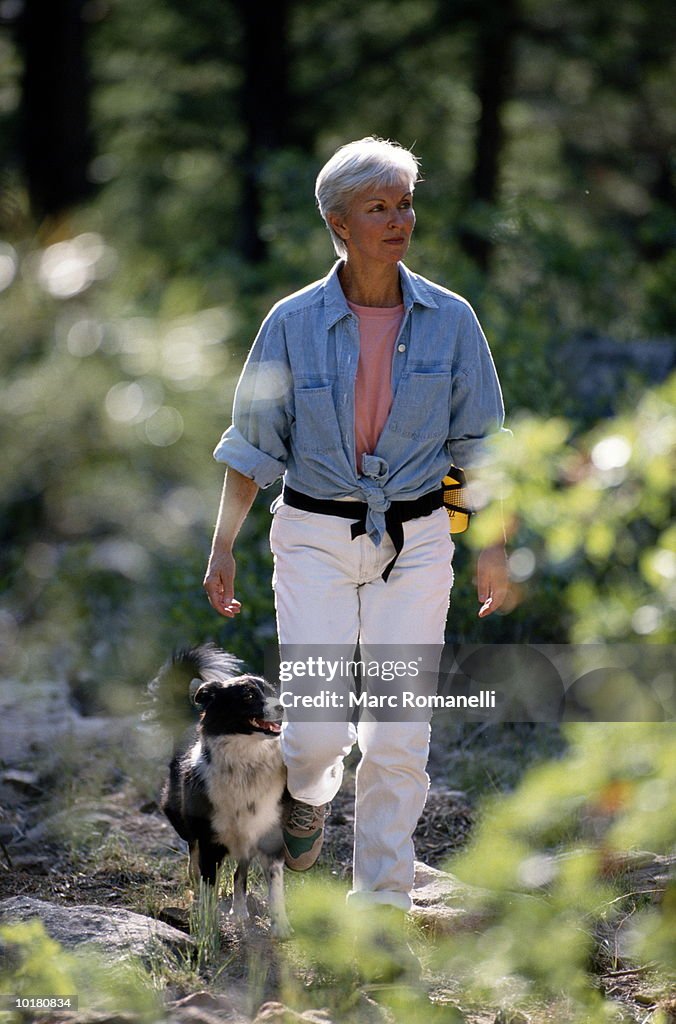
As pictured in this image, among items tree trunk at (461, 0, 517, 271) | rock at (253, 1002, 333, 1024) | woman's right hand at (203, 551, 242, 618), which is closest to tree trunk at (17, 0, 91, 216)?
woman's right hand at (203, 551, 242, 618)

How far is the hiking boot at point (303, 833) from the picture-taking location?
420 centimetres

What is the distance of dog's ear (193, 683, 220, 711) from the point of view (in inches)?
168

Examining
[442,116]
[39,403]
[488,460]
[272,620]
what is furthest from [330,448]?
[442,116]

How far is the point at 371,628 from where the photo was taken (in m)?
4.02

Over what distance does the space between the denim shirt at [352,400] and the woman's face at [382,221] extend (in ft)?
0.52

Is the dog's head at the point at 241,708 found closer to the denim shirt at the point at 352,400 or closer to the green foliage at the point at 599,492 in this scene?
the denim shirt at the point at 352,400

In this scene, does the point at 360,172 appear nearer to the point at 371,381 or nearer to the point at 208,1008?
the point at 371,381

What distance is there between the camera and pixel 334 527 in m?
3.98

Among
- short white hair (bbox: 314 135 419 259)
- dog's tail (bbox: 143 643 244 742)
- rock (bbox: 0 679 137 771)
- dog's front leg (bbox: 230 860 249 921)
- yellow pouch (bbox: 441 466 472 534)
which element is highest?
short white hair (bbox: 314 135 419 259)

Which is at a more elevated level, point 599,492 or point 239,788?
point 599,492

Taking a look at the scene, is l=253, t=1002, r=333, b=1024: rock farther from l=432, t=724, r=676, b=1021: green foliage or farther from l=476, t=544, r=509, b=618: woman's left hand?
l=476, t=544, r=509, b=618: woman's left hand

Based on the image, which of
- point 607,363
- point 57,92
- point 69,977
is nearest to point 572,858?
point 69,977

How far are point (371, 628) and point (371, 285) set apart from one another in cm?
102

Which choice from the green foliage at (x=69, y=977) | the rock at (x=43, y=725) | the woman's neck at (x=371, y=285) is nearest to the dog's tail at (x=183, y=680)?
the rock at (x=43, y=725)
